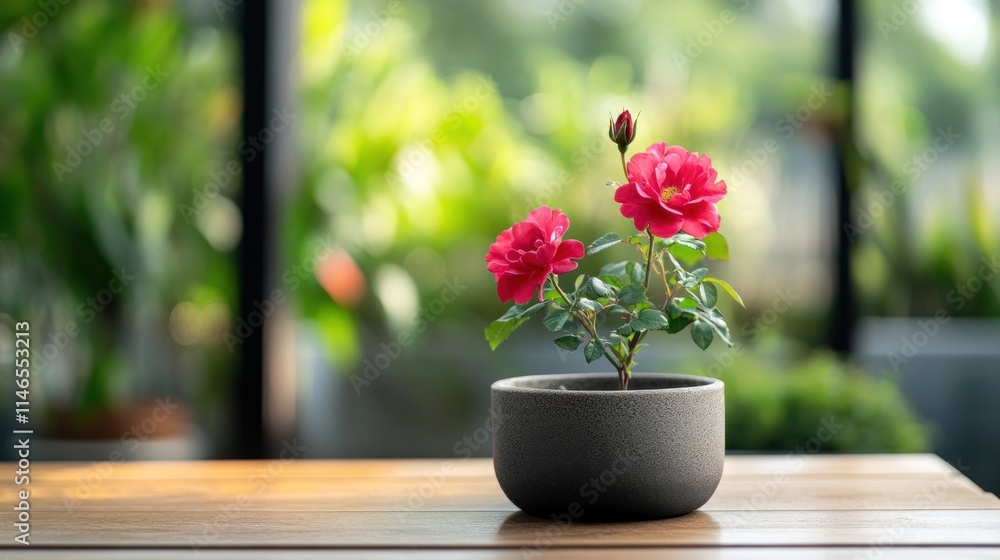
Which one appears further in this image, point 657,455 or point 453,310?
point 453,310

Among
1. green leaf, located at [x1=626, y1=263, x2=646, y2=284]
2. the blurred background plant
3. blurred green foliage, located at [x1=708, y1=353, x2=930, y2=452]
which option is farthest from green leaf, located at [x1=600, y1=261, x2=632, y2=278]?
the blurred background plant

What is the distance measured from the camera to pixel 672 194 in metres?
0.93

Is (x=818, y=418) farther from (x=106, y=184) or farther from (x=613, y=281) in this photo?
(x=106, y=184)

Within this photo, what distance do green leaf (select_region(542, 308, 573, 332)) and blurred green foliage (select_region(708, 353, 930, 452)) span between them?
55.3 inches

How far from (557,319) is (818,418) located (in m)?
1.47

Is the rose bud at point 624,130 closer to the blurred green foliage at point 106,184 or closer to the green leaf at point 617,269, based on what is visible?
the green leaf at point 617,269

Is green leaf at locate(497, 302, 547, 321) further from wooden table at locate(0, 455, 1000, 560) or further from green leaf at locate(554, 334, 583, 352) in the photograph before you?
wooden table at locate(0, 455, 1000, 560)

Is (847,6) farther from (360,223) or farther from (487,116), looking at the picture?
(360,223)

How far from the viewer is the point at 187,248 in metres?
3.01

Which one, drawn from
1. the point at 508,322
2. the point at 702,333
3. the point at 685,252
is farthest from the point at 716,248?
the point at 508,322

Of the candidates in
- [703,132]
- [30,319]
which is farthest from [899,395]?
[30,319]

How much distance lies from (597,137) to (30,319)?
6.12ft

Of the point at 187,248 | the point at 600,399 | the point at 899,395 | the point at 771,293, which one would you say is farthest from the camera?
the point at 771,293

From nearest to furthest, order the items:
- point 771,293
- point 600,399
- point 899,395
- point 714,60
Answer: point 600,399, point 899,395, point 771,293, point 714,60
